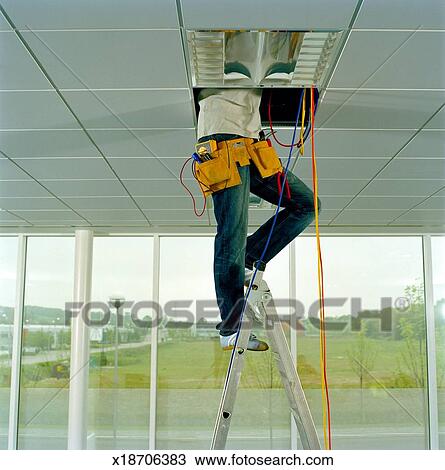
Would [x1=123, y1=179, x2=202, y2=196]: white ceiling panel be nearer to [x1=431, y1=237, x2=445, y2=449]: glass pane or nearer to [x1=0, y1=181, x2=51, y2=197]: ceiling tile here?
[x1=0, y1=181, x2=51, y2=197]: ceiling tile

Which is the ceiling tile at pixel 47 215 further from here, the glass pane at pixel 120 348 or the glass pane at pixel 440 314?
the glass pane at pixel 440 314

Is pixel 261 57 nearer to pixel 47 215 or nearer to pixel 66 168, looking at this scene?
pixel 66 168

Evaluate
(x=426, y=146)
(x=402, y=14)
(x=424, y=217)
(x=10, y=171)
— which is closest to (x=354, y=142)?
(x=426, y=146)

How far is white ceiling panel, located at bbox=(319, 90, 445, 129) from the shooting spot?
9.10ft

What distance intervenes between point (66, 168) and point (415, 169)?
7.26 ft

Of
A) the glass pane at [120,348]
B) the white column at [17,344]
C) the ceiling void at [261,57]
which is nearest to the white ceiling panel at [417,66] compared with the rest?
the ceiling void at [261,57]

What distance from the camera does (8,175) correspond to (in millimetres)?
4172

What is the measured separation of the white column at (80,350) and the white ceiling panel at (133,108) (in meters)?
3.26

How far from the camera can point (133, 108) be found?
2.90 m

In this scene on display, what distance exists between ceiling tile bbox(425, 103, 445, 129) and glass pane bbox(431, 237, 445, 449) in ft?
11.9

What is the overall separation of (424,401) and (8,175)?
182 inches

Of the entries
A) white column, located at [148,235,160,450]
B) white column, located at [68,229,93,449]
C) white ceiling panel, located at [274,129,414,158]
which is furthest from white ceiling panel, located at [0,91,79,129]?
white column, located at [148,235,160,450]

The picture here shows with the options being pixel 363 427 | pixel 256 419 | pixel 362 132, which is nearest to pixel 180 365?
pixel 256 419
